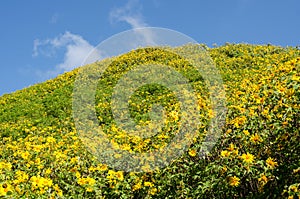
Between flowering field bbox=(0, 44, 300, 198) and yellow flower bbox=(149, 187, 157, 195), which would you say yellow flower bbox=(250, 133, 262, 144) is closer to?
flowering field bbox=(0, 44, 300, 198)

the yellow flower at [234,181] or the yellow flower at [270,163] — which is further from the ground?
the yellow flower at [270,163]

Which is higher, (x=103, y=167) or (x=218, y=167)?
(x=103, y=167)

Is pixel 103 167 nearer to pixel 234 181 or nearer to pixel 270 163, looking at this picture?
pixel 234 181

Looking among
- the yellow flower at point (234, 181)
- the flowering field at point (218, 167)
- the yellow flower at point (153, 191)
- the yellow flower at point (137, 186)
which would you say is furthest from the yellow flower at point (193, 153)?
the yellow flower at point (234, 181)

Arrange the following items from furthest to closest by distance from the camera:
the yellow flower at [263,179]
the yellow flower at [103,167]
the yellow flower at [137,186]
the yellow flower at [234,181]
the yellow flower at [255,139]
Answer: the yellow flower at [103,167]
the yellow flower at [137,186]
the yellow flower at [255,139]
the yellow flower at [234,181]
the yellow flower at [263,179]

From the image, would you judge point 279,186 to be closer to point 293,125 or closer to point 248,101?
point 293,125

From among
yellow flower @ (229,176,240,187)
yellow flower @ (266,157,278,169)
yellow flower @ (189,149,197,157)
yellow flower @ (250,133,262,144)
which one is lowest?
yellow flower @ (229,176,240,187)

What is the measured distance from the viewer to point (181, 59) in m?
19.5

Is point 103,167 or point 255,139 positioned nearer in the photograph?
point 255,139

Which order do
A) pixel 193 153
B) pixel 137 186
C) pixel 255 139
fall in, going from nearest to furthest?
pixel 255 139 < pixel 137 186 < pixel 193 153

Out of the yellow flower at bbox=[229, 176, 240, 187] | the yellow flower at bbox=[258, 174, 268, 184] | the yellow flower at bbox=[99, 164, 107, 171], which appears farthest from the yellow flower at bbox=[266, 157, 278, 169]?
the yellow flower at bbox=[99, 164, 107, 171]

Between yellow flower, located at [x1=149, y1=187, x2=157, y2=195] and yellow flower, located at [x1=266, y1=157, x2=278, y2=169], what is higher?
yellow flower, located at [x1=149, y1=187, x2=157, y2=195]

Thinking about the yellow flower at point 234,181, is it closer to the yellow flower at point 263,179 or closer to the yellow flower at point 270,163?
the yellow flower at point 263,179

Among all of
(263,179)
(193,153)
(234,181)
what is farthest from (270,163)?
(193,153)
